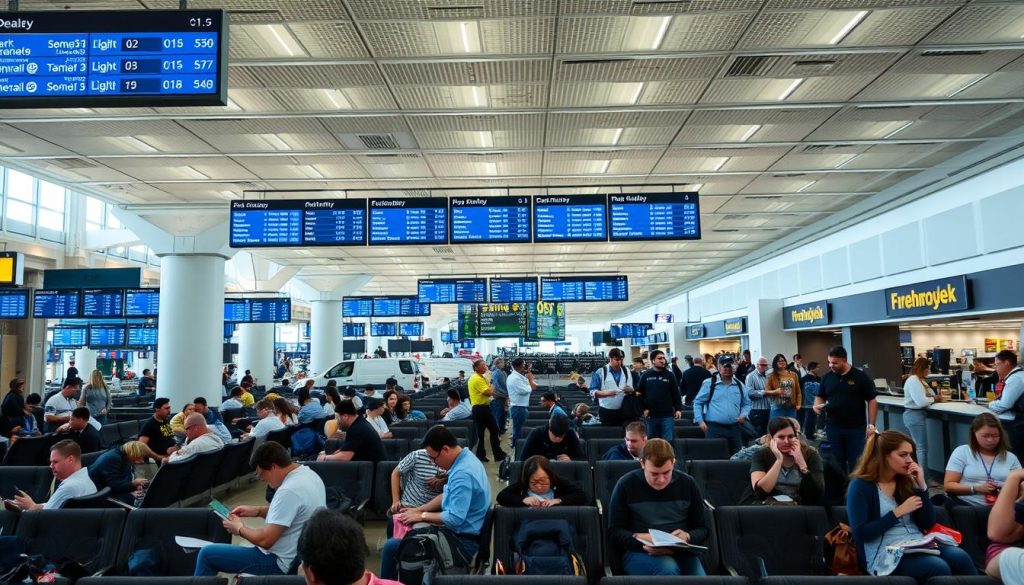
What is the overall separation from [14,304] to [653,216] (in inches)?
597

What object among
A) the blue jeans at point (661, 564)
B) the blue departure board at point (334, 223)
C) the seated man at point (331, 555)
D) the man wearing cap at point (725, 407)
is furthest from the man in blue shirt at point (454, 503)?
the blue departure board at point (334, 223)

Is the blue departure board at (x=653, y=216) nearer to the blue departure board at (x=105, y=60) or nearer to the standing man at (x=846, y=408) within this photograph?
the standing man at (x=846, y=408)

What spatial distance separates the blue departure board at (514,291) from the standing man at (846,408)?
14.6m

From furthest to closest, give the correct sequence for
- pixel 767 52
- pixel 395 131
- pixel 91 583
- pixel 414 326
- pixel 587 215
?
pixel 414 326 → pixel 587 215 → pixel 395 131 → pixel 767 52 → pixel 91 583

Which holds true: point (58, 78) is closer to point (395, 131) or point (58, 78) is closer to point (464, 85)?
point (464, 85)

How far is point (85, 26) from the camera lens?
16.2 ft

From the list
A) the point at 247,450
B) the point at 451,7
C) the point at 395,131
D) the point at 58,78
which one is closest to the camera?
the point at 58,78

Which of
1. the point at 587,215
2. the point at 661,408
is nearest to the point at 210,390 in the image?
the point at 587,215

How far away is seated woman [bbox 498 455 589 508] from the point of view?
480cm

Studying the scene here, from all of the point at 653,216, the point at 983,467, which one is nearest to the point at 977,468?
the point at 983,467

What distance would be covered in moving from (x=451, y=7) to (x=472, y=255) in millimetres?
16621

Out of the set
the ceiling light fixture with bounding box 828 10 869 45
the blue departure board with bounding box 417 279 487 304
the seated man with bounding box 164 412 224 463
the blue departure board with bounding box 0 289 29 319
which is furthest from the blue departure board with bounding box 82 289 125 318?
the ceiling light fixture with bounding box 828 10 869 45

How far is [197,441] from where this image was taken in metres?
7.25

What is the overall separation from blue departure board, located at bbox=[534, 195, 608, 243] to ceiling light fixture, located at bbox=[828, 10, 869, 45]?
4739 millimetres
